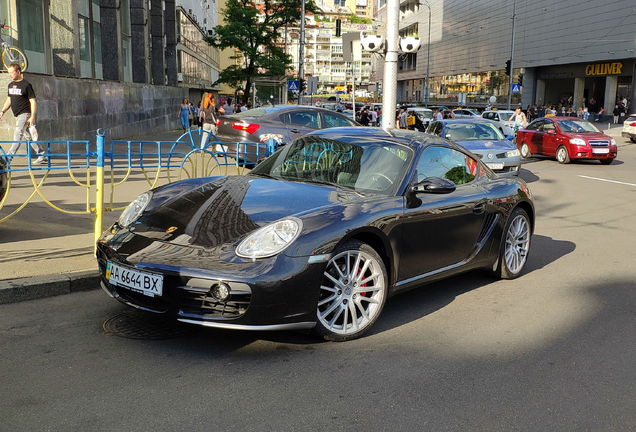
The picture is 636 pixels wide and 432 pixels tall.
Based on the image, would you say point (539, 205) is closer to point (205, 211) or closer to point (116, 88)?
point (205, 211)

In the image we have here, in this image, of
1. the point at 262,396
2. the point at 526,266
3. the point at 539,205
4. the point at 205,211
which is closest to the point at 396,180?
the point at 205,211

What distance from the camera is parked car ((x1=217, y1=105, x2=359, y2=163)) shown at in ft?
45.5

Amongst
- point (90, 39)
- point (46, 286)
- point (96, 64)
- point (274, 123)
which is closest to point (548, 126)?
point (274, 123)

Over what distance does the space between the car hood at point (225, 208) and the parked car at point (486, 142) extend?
32.8 ft

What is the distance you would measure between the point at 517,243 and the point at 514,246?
0.08 metres

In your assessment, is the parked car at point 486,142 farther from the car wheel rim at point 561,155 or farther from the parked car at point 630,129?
the parked car at point 630,129

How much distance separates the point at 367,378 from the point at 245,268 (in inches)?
37.9

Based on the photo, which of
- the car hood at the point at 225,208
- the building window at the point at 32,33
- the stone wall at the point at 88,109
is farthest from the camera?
the building window at the point at 32,33

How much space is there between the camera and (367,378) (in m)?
3.76

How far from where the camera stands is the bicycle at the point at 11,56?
15.1 meters

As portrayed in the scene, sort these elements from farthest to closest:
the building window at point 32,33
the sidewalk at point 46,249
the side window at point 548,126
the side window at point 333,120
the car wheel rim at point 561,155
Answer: the side window at point 548,126 → the car wheel rim at point 561,155 → the building window at point 32,33 → the side window at point 333,120 → the sidewalk at point 46,249

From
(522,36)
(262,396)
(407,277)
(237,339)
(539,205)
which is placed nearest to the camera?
(262,396)

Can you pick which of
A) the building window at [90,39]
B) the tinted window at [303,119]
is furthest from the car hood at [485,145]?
the building window at [90,39]

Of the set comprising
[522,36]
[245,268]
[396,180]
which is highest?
[522,36]
